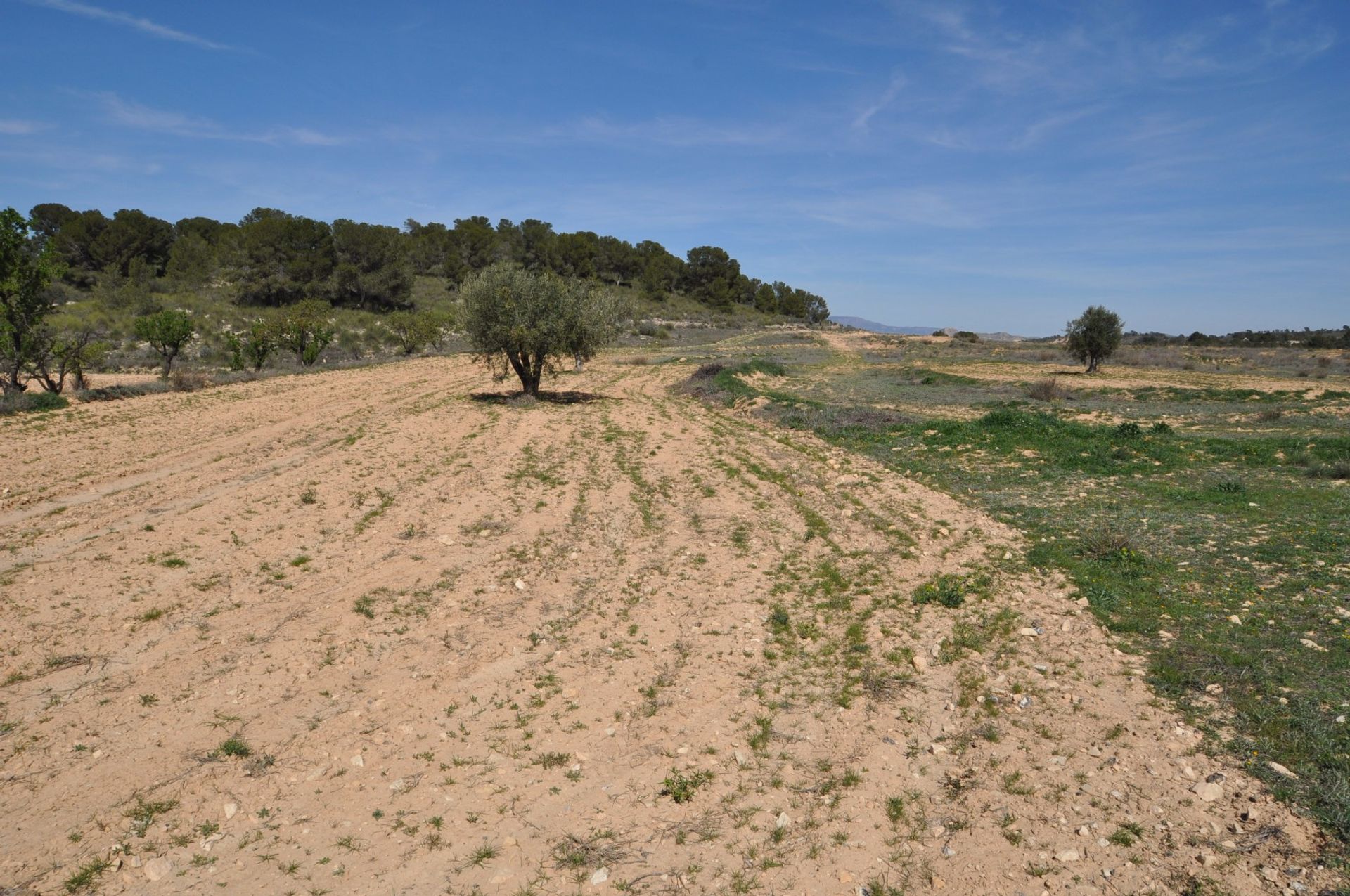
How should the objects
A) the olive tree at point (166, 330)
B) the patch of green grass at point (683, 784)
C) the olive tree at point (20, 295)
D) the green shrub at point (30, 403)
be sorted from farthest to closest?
1. the olive tree at point (166, 330)
2. the olive tree at point (20, 295)
3. the green shrub at point (30, 403)
4. the patch of green grass at point (683, 784)

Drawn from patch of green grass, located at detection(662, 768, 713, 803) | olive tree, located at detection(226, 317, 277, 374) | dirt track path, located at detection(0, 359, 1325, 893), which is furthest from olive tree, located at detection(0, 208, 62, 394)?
patch of green grass, located at detection(662, 768, 713, 803)

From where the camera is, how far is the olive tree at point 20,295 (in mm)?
24750

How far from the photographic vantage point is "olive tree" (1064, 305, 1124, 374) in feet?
152

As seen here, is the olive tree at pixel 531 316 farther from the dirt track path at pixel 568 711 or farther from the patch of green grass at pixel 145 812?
the patch of green grass at pixel 145 812

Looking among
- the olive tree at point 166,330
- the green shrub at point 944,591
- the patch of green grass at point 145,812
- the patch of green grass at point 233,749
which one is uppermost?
the olive tree at point 166,330

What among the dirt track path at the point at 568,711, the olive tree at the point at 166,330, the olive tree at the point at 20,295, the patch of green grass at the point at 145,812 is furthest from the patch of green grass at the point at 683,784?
the olive tree at the point at 166,330

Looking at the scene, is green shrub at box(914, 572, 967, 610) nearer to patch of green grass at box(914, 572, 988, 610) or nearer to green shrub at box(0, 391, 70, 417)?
patch of green grass at box(914, 572, 988, 610)

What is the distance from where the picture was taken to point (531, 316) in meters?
26.2

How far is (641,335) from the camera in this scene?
78.7 meters

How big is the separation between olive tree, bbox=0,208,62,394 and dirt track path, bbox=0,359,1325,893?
1653cm

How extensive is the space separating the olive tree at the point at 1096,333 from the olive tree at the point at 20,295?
5507 cm

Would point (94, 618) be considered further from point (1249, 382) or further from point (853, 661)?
point (1249, 382)

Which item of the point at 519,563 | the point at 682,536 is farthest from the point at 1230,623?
the point at 519,563

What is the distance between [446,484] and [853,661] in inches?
419
